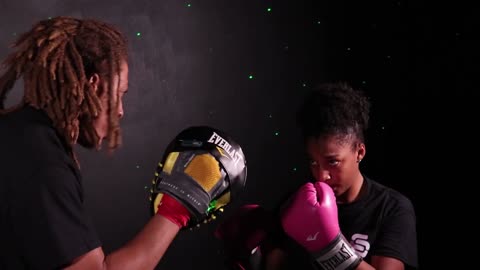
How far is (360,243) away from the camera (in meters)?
1.46

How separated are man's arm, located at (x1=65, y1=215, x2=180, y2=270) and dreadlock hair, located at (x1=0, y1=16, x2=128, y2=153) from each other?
213mm

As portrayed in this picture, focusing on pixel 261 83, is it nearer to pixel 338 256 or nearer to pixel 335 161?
pixel 335 161

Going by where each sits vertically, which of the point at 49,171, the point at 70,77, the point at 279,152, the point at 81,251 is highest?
the point at 70,77

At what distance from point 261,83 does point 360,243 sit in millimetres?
1010

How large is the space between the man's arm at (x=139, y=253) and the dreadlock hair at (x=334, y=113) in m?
0.62

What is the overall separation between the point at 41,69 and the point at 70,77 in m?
0.06

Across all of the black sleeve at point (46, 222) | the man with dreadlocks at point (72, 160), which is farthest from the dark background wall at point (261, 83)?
the black sleeve at point (46, 222)

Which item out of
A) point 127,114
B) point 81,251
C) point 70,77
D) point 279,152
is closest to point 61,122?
point 70,77

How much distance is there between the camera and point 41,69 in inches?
42.5

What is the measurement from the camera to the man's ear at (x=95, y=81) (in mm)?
1115

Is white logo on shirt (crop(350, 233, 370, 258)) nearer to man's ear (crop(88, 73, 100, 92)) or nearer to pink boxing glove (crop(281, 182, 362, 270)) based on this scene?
pink boxing glove (crop(281, 182, 362, 270))

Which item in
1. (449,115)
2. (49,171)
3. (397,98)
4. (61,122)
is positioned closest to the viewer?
(49,171)

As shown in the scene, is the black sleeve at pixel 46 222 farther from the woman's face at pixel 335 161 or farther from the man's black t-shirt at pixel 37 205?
the woman's face at pixel 335 161

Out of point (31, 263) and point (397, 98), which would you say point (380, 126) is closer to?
point (397, 98)
